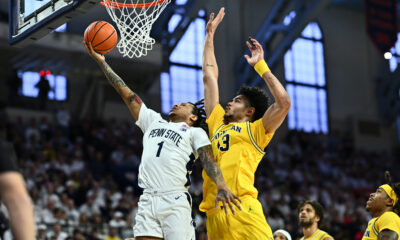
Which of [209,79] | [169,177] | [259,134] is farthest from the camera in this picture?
[209,79]

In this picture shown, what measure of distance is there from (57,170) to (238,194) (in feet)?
32.1

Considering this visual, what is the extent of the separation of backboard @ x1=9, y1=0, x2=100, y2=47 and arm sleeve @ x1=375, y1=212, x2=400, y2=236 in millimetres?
3590

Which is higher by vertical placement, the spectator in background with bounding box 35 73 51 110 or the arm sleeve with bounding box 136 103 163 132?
the spectator in background with bounding box 35 73 51 110

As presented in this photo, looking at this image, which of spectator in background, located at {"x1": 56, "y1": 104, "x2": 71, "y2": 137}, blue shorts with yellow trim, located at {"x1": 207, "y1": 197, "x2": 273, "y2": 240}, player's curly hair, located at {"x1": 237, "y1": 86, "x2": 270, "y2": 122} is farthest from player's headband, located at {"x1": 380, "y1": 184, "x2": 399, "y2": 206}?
spectator in background, located at {"x1": 56, "y1": 104, "x2": 71, "y2": 137}

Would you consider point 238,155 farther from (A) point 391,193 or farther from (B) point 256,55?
(A) point 391,193

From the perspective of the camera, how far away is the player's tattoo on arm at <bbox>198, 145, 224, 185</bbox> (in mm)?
4977

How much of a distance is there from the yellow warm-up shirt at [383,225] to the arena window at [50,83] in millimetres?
13482

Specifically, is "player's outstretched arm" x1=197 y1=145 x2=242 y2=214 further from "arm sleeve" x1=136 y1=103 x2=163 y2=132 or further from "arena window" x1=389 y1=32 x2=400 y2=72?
"arena window" x1=389 y1=32 x2=400 y2=72

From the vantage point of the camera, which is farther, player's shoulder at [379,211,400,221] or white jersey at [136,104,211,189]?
player's shoulder at [379,211,400,221]

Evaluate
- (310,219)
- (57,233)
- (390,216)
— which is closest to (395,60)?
(57,233)

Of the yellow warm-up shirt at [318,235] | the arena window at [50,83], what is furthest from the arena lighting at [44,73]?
the yellow warm-up shirt at [318,235]

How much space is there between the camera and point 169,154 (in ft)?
17.0

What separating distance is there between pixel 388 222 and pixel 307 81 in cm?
1772

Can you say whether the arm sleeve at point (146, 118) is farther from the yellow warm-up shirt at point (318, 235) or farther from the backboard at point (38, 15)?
the yellow warm-up shirt at point (318, 235)
